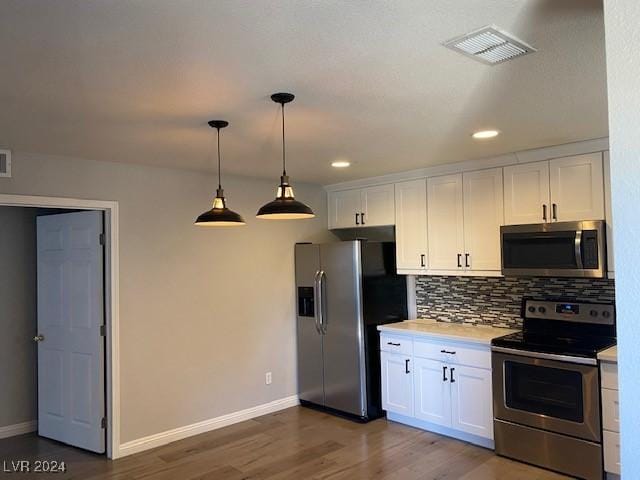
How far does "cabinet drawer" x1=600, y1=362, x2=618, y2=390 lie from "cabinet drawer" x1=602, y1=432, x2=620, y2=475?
0.99ft

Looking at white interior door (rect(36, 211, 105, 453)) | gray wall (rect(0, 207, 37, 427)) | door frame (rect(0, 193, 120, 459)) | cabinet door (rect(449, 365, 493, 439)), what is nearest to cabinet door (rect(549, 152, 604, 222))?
cabinet door (rect(449, 365, 493, 439))

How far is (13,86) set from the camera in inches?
87.0

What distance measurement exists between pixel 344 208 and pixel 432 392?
2.08 meters

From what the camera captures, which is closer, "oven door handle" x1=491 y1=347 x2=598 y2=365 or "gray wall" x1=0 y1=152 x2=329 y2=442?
"oven door handle" x1=491 y1=347 x2=598 y2=365

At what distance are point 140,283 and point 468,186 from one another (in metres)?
2.84

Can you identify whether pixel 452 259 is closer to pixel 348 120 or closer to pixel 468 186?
pixel 468 186

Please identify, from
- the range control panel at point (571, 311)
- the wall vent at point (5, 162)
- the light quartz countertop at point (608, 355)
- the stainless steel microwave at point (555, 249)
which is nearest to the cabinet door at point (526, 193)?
the stainless steel microwave at point (555, 249)

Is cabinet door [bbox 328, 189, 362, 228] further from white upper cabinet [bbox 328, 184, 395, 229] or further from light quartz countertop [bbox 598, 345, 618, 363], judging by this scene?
light quartz countertop [bbox 598, 345, 618, 363]

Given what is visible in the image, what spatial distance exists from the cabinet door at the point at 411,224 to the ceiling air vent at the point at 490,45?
2.63 metres

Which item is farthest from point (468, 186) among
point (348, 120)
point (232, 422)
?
point (232, 422)

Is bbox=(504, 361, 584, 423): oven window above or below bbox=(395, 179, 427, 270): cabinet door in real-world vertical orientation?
below

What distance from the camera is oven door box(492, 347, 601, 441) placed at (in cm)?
329

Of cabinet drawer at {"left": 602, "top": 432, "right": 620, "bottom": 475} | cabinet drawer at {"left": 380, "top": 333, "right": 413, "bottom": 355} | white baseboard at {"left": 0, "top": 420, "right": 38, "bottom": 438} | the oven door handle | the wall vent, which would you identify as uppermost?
the wall vent

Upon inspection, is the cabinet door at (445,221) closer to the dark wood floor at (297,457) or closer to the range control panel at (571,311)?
the range control panel at (571,311)
